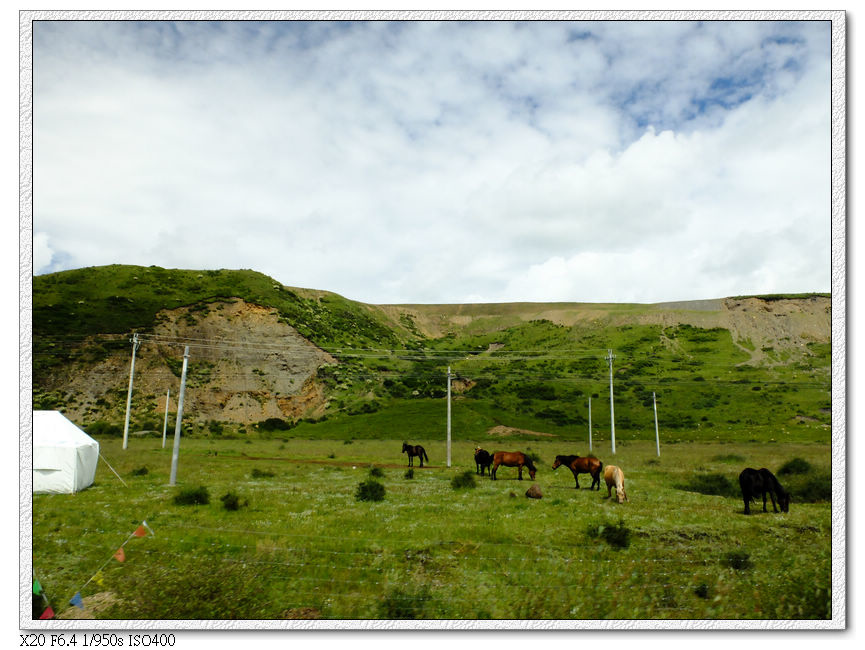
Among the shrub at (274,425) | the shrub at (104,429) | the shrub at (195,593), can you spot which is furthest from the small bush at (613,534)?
the shrub at (274,425)

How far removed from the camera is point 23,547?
8227 millimetres

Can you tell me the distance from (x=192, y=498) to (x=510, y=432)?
51471mm

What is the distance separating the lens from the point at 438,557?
34.8 feet

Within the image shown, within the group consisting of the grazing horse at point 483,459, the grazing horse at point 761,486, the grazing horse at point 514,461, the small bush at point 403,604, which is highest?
the small bush at point 403,604

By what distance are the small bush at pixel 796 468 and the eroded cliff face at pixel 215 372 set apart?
6357 cm

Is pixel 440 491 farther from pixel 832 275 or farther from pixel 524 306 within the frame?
pixel 524 306

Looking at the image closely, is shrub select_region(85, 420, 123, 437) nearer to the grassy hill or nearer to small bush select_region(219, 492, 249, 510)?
the grassy hill

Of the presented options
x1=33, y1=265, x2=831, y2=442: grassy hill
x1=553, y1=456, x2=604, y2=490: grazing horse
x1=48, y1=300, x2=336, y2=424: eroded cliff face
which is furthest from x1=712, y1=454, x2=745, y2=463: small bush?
x1=48, y1=300, x2=336, y2=424: eroded cliff face

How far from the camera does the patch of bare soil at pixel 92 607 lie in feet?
27.8

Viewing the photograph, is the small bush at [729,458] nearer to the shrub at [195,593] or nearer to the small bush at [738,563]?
the small bush at [738,563]

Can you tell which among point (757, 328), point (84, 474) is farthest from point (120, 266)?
point (757, 328)

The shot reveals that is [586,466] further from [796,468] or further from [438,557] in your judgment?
[438,557]

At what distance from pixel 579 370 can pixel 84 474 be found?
273ft

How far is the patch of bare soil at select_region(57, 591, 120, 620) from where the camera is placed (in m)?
8.46
